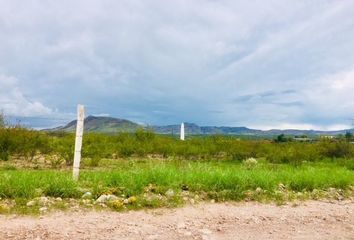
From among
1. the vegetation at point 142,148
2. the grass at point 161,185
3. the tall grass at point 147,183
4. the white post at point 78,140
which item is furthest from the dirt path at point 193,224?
the vegetation at point 142,148

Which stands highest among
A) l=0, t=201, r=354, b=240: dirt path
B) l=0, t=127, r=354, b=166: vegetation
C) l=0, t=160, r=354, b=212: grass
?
l=0, t=127, r=354, b=166: vegetation

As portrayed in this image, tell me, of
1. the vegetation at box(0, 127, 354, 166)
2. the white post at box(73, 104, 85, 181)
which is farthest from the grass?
the vegetation at box(0, 127, 354, 166)

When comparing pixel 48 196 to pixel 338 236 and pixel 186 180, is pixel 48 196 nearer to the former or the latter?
pixel 186 180

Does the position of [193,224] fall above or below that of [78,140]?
below

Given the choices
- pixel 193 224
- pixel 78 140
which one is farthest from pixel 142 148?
pixel 193 224

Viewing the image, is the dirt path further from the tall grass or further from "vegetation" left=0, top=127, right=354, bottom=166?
"vegetation" left=0, top=127, right=354, bottom=166

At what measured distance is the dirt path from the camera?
272 inches

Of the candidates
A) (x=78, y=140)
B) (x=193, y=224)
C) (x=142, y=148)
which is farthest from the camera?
(x=142, y=148)

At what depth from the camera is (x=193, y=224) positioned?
303 inches

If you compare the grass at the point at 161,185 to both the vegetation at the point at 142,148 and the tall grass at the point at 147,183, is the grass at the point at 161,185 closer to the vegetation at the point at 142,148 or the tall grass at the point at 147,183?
the tall grass at the point at 147,183

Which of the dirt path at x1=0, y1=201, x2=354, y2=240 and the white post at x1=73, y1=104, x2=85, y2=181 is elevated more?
the white post at x1=73, y1=104, x2=85, y2=181

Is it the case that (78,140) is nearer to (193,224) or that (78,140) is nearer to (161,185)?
(161,185)

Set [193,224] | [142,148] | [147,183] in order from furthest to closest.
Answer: [142,148]
[147,183]
[193,224]

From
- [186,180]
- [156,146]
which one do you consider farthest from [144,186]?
[156,146]
